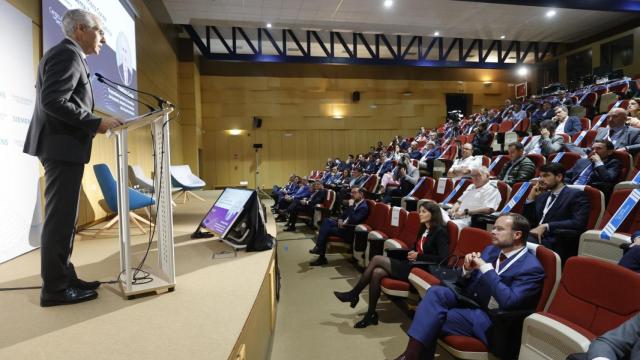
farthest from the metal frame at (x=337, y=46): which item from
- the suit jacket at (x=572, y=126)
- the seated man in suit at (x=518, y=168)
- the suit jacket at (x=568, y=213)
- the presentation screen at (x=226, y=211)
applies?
the suit jacket at (x=568, y=213)

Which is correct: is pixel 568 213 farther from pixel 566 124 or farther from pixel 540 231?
pixel 566 124

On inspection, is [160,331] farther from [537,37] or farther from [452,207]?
[537,37]

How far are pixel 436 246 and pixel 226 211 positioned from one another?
152 centimetres

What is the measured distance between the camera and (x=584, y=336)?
1360 mm

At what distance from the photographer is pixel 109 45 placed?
13.1 ft

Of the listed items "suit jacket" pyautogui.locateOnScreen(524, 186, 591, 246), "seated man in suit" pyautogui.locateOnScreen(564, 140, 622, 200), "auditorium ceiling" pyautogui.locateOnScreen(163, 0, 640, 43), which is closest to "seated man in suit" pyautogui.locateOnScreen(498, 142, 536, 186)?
"seated man in suit" pyautogui.locateOnScreen(564, 140, 622, 200)

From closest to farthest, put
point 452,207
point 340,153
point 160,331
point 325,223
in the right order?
1. point 160,331
2. point 452,207
3. point 325,223
4. point 340,153

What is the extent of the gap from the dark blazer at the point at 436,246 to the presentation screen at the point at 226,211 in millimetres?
1316

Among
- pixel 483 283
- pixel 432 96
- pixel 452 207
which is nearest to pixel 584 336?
pixel 483 283

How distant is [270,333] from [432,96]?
496 inches

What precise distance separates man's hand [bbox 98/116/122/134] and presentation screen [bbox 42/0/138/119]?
2.01 m

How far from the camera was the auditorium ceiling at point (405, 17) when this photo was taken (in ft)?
26.7

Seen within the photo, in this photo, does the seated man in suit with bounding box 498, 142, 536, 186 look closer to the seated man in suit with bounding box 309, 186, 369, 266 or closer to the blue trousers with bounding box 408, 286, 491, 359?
the seated man in suit with bounding box 309, 186, 369, 266

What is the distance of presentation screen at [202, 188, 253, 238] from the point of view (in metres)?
2.39
